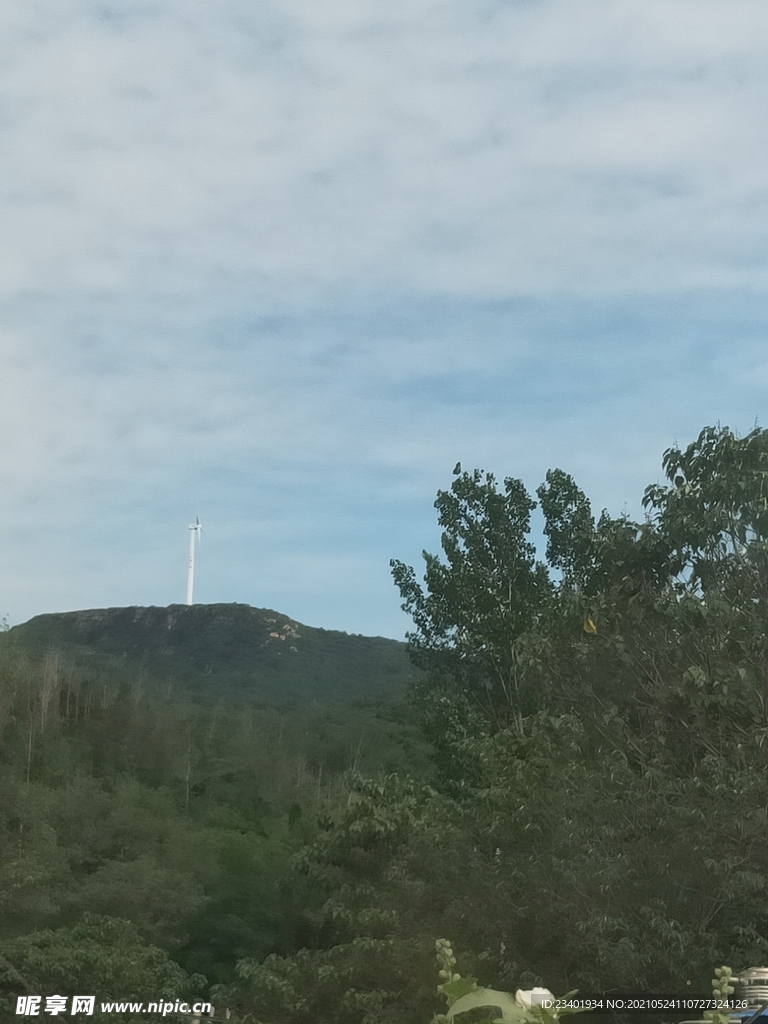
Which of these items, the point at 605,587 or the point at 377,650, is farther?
the point at 377,650

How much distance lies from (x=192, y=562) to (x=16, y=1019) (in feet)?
25.2

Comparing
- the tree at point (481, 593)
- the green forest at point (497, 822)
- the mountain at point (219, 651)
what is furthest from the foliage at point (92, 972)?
the mountain at point (219, 651)

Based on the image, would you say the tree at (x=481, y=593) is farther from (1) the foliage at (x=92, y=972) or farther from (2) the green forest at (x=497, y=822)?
(1) the foliage at (x=92, y=972)

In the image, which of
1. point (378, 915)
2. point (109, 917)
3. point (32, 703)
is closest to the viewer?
point (378, 915)

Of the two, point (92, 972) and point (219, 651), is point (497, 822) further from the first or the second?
point (219, 651)

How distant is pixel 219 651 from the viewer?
38312mm

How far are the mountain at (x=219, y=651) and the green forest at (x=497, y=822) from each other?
373 inches

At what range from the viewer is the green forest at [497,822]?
830 cm

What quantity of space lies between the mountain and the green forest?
9.48 meters

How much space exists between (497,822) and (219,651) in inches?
1153

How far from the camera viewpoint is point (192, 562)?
2033cm

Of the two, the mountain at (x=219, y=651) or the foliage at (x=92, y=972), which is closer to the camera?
the foliage at (x=92, y=972)

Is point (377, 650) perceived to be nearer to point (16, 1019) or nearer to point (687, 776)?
point (16, 1019)

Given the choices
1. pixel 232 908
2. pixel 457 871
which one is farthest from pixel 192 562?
pixel 457 871
